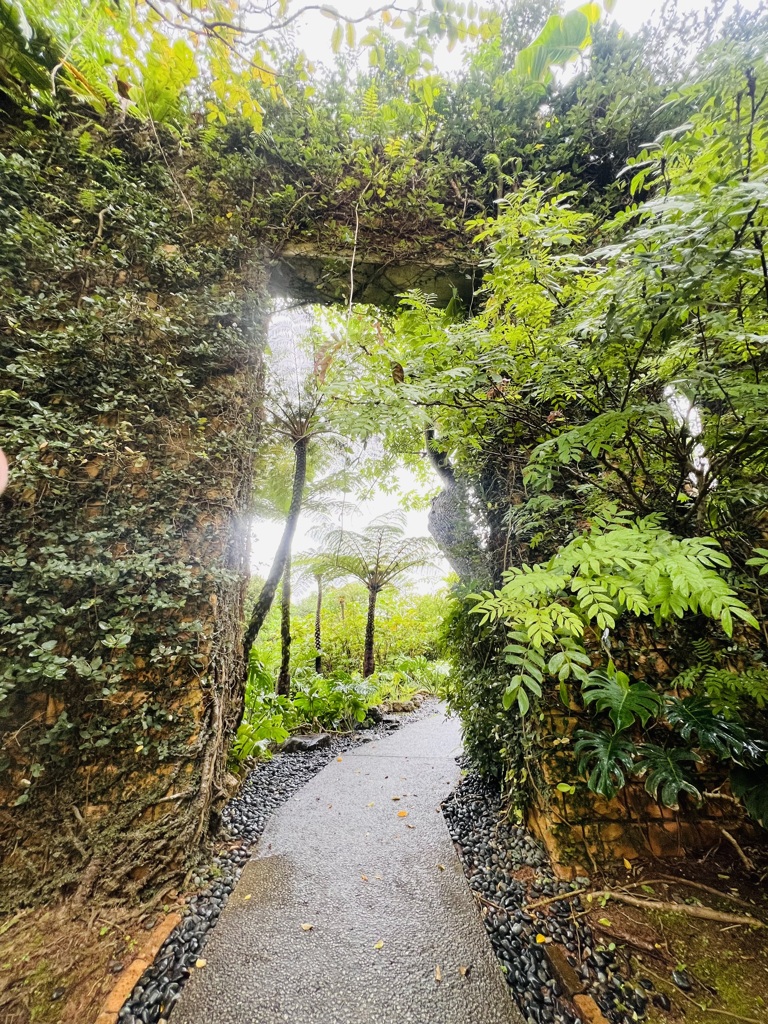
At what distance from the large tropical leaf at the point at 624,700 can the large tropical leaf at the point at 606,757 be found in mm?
106

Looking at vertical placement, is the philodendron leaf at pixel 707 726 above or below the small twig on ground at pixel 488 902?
above

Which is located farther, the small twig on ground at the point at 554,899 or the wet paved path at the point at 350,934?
the small twig on ground at the point at 554,899

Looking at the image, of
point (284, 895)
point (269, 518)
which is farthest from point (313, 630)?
point (284, 895)

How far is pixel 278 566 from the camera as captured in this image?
3.19m

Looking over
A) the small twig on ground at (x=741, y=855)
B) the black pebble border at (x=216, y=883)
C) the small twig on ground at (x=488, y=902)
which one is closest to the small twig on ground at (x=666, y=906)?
the small twig on ground at (x=488, y=902)

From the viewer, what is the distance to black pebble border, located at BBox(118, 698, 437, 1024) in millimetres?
1237

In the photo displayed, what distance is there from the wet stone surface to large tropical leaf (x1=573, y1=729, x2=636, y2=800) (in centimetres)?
52

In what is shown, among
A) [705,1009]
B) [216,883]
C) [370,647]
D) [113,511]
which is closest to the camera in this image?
[705,1009]

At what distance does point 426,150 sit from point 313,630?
7.05m

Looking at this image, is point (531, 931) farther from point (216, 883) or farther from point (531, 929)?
point (216, 883)

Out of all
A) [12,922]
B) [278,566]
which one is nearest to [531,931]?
[12,922]

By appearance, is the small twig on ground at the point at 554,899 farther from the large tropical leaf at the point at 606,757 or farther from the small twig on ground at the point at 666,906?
the large tropical leaf at the point at 606,757

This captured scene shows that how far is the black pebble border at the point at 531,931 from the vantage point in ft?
3.91

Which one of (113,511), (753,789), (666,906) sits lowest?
(666,906)
